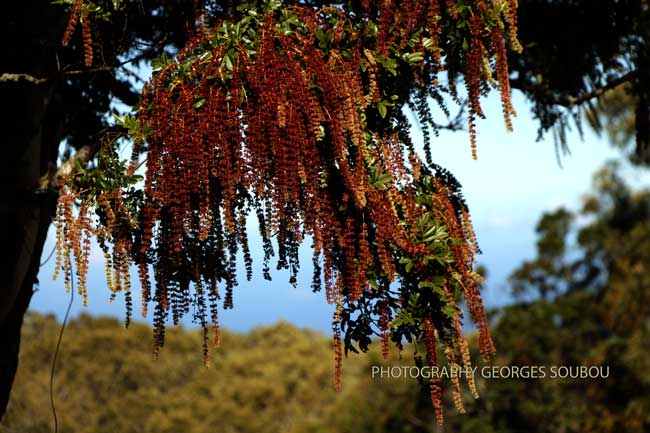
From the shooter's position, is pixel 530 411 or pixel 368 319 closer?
pixel 368 319

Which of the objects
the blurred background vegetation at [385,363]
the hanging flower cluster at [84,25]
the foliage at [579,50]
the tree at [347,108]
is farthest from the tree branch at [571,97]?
the blurred background vegetation at [385,363]

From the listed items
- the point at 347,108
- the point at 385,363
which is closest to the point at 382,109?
the point at 347,108

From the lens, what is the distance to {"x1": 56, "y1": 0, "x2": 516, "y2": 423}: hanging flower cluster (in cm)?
470

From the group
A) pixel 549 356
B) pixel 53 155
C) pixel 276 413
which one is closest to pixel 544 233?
pixel 549 356

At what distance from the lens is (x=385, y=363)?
23641 mm

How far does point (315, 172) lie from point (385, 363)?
768 inches

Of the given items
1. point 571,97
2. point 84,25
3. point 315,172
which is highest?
point 571,97

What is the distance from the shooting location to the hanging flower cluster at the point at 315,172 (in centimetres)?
470

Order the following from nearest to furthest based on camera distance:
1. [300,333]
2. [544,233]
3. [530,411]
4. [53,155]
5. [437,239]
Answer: [437,239] < [53,155] < [530,411] < [544,233] < [300,333]

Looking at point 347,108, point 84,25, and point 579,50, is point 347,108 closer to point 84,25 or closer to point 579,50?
point 84,25

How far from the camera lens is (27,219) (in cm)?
673

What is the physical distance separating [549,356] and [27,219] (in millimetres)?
22161

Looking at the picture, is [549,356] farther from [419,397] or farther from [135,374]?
[135,374]

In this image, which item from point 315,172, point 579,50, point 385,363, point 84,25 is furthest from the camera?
point 385,363
